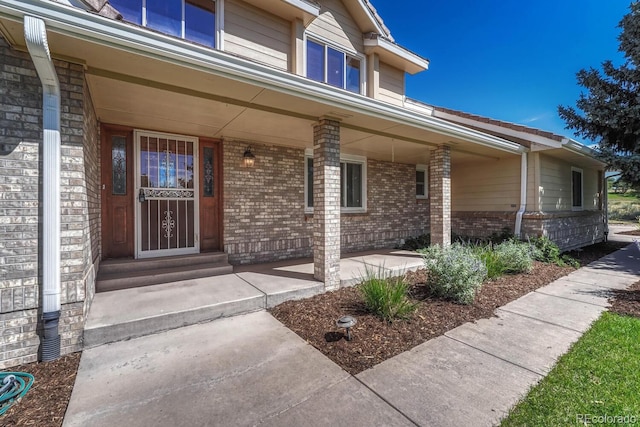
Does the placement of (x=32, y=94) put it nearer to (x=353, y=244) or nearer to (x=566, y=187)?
(x=353, y=244)

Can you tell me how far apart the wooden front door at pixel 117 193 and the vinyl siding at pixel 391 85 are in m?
6.57

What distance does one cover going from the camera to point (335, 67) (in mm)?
7648

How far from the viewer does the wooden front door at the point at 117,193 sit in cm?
515

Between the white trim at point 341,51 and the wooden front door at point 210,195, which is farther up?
the white trim at point 341,51

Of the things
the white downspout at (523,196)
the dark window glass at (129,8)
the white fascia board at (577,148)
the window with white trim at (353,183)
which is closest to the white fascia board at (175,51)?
the dark window glass at (129,8)

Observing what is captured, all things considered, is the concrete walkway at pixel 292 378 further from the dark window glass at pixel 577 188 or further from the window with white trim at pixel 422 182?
the dark window glass at pixel 577 188

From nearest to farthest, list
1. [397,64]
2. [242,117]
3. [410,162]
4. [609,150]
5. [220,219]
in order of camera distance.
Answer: [242,117] < [220,219] < [609,150] < [397,64] < [410,162]

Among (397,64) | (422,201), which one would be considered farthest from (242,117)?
(422,201)

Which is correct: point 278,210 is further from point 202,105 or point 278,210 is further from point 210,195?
point 202,105

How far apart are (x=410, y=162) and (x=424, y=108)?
86.5 inches

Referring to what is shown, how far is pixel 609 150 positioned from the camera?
7.89 m

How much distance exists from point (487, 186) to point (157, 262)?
946 cm

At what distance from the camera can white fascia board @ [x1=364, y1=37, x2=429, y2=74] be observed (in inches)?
314

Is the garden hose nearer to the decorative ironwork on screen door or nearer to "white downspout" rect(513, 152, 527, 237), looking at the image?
the decorative ironwork on screen door
